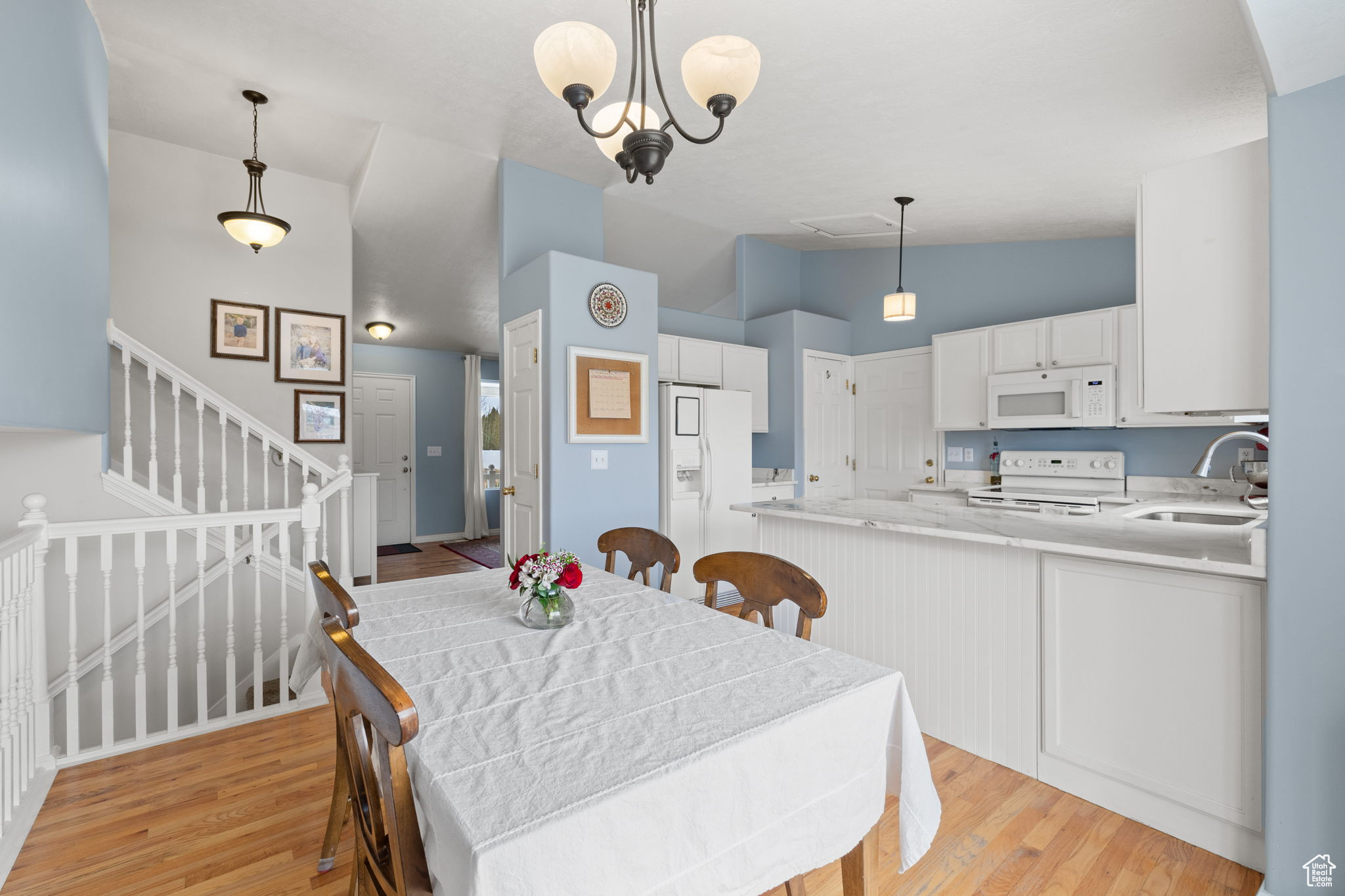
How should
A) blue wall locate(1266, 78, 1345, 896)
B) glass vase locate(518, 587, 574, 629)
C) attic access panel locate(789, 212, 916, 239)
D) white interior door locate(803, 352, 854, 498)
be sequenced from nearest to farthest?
blue wall locate(1266, 78, 1345, 896)
glass vase locate(518, 587, 574, 629)
attic access panel locate(789, 212, 916, 239)
white interior door locate(803, 352, 854, 498)

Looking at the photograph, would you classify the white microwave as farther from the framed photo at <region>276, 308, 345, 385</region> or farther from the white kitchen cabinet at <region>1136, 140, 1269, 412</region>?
the framed photo at <region>276, 308, 345, 385</region>

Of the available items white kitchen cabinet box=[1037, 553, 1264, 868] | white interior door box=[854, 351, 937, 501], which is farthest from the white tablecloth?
white interior door box=[854, 351, 937, 501]

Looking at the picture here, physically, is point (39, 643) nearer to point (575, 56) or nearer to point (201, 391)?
point (201, 391)

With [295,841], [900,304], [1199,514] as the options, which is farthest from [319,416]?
[1199,514]

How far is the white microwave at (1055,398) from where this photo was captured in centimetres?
403

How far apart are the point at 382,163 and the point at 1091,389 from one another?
472 cm

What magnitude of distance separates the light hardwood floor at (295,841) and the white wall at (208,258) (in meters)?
2.69

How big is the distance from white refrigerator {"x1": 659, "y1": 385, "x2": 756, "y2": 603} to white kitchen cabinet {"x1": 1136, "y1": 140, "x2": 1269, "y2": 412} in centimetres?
281

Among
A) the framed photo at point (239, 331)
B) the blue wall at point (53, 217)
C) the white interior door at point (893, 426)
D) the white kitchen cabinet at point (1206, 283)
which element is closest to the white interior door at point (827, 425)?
the white interior door at point (893, 426)

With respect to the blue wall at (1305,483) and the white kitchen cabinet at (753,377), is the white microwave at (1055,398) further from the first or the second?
the blue wall at (1305,483)

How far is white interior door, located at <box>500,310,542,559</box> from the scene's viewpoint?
3719 millimetres

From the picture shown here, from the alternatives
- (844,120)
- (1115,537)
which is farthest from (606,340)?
(1115,537)

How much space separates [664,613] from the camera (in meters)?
1.68

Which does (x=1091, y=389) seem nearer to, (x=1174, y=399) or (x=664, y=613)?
(x=1174, y=399)
